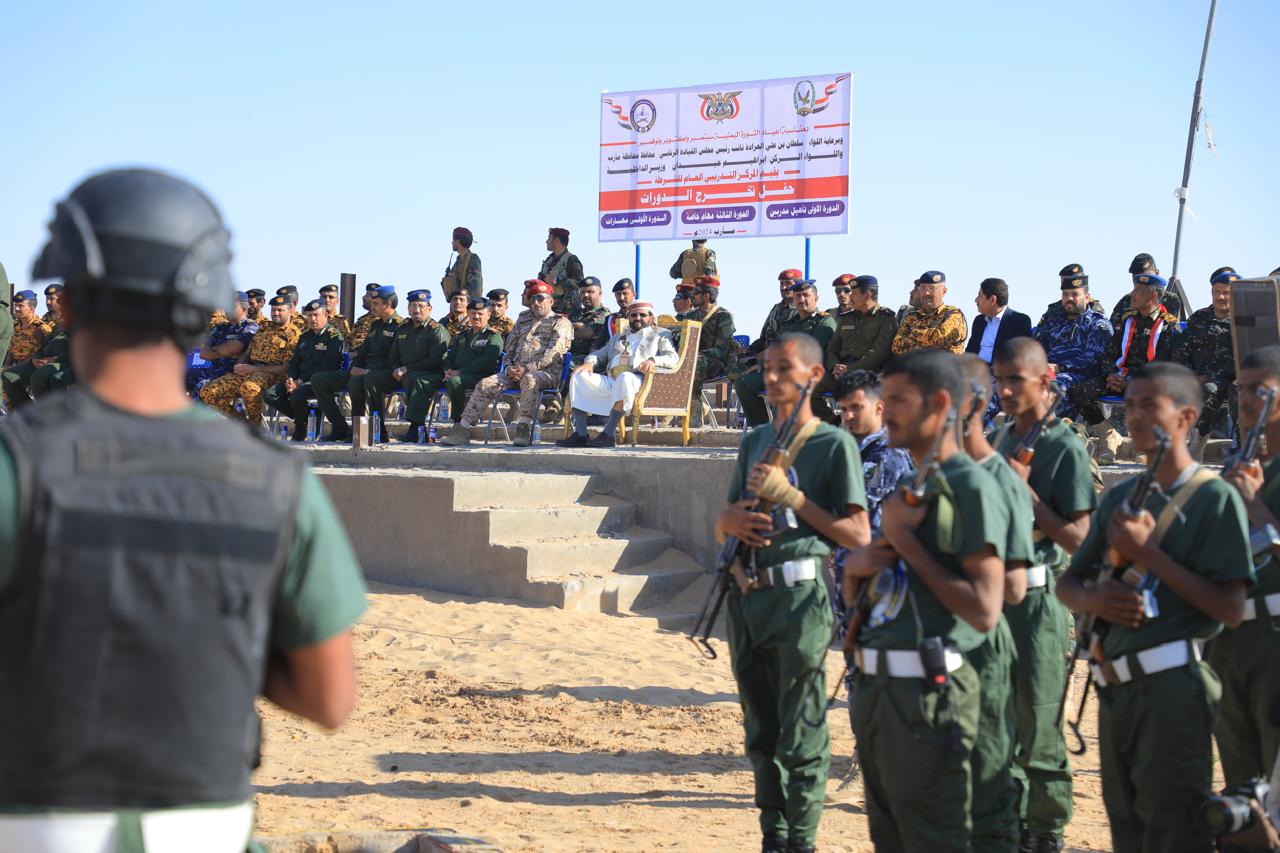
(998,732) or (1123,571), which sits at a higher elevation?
(1123,571)

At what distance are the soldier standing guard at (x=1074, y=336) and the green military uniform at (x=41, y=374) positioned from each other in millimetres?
11995

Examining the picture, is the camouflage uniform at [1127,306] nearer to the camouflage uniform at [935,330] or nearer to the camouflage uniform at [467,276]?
the camouflage uniform at [935,330]

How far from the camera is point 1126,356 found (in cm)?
1142

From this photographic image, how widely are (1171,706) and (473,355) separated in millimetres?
12229

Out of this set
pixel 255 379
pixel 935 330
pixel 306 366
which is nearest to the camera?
pixel 935 330

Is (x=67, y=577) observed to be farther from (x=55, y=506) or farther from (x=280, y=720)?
(x=280, y=720)

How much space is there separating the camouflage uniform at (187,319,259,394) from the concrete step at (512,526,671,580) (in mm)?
6579

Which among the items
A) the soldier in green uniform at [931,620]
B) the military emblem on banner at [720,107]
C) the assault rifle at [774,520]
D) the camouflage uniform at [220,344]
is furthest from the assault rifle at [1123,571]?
the military emblem on banner at [720,107]

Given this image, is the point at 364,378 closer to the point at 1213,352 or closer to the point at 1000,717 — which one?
the point at 1213,352

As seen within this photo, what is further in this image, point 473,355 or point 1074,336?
point 473,355

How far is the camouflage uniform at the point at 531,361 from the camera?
14.9m

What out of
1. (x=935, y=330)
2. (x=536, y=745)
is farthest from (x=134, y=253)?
(x=935, y=330)

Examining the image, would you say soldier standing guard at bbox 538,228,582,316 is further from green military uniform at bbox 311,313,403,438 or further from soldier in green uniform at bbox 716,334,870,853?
soldier in green uniform at bbox 716,334,870,853

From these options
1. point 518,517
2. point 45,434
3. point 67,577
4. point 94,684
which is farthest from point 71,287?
point 518,517
